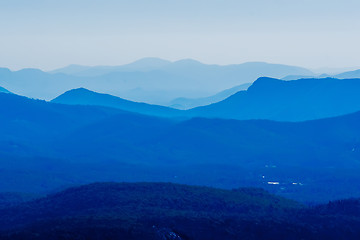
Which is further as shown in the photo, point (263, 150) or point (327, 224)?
point (263, 150)

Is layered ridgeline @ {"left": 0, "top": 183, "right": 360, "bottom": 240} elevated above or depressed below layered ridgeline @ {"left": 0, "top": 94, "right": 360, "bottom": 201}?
above

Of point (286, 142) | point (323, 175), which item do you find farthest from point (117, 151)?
point (323, 175)

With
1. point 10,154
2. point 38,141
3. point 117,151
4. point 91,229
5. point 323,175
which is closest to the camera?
point 91,229

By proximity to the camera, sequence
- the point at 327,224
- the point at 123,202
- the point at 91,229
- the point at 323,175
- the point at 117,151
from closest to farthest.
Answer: the point at 91,229, the point at 327,224, the point at 123,202, the point at 323,175, the point at 117,151

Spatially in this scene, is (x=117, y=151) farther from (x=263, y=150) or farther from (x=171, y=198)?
(x=171, y=198)

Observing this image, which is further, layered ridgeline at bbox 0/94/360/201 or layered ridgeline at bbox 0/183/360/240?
layered ridgeline at bbox 0/94/360/201
